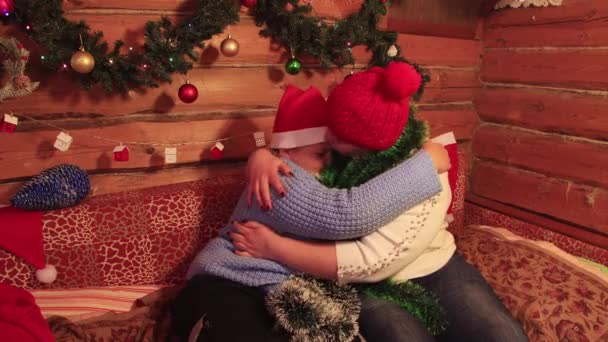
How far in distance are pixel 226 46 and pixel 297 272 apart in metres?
0.85

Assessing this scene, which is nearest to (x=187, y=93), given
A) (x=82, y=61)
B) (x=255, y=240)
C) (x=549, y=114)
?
(x=82, y=61)

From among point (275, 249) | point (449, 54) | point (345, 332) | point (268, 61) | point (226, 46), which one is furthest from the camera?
point (449, 54)

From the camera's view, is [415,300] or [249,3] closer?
[415,300]

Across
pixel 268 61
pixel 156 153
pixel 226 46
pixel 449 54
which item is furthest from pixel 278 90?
pixel 449 54

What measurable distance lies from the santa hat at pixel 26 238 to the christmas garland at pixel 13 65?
0.36 m

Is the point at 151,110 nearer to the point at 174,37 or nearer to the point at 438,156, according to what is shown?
the point at 174,37

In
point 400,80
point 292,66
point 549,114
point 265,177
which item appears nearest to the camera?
point 400,80

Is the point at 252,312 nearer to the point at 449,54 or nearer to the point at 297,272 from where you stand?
the point at 297,272

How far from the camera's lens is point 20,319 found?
1.16 meters

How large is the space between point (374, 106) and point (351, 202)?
0.25 meters

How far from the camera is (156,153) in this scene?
70.2 inches

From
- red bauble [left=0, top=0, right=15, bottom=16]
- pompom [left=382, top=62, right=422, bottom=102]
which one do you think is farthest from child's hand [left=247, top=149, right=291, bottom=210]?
red bauble [left=0, top=0, right=15, bottom=16]

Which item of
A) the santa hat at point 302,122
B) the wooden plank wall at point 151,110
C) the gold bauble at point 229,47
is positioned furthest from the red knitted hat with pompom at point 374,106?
the wooden plank wall at point 151,110

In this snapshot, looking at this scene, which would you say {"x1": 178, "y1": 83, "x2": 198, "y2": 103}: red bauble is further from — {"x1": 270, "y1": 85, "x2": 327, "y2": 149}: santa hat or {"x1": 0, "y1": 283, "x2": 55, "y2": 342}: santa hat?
{"x1": 0, "y1": 283, "x2": 55, "y2": 342}: santa hat
